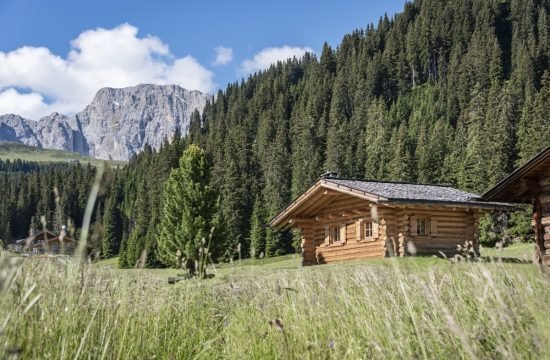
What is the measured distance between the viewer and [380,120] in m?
93.2

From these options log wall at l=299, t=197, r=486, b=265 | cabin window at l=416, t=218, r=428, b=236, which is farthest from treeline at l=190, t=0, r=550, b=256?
cabin window at l=416, t=218, r=428, b=236

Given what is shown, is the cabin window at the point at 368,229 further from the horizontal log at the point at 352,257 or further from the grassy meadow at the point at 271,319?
the grassy meadow at the point at 271,319

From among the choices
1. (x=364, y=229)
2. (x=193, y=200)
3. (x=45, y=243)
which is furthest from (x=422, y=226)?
(x=45, y=243)

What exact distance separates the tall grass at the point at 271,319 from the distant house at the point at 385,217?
17.4 meters

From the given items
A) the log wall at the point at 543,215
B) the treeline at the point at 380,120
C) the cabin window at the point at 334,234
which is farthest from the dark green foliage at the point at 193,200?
the log wall at the point at 543,215

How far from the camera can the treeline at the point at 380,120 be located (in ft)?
219

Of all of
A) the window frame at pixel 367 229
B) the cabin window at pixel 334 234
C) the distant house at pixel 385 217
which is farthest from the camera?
the cabin window at pixel 334 234

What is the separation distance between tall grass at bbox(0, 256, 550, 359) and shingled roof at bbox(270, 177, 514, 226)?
16239 mm

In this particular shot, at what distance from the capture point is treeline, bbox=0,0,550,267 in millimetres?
66750

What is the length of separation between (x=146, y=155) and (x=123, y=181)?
8869mm

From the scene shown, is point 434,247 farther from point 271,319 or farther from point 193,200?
point 271,319

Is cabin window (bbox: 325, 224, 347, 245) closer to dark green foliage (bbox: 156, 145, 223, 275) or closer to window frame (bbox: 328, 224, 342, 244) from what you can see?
window frame (bbox: 328, 224, 342, 244)

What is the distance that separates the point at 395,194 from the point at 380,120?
232 ft

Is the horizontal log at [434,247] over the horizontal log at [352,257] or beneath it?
over
